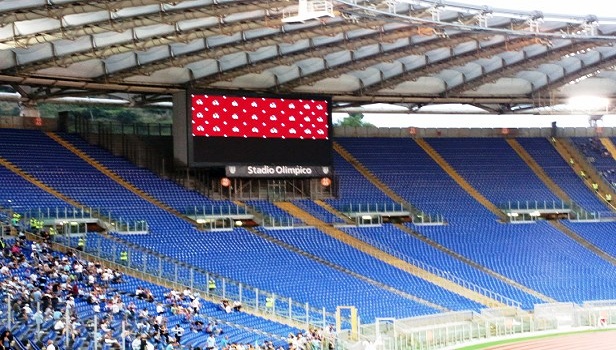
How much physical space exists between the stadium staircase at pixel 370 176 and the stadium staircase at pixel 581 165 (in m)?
12.1

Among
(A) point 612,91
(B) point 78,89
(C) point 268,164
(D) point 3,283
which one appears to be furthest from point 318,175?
(D) point 3,283

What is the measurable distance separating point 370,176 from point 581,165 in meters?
13.5

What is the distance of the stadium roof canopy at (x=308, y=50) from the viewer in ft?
121

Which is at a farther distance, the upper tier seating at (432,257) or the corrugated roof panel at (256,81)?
the corrugated roof panel at (256,81)

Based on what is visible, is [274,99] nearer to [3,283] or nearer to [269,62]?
[269,62]

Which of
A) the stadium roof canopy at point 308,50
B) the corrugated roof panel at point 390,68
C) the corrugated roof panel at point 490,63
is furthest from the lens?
the corrugated roof panel at point 490,63

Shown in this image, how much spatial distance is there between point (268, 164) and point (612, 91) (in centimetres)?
1995

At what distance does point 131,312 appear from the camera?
3152 cm

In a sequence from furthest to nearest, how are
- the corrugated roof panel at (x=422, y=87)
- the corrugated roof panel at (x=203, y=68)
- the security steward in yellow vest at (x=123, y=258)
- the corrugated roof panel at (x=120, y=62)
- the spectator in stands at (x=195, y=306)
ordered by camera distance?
the corrugated roof panel at (x=422, y=87) → the corrugated roof panel at (x=203, y=68) → the corrugated roof panel at (x=120, y=62) → the security steward in yellow vest at (x=123, y=258) → the spectator in stands at (x=195, y=306)

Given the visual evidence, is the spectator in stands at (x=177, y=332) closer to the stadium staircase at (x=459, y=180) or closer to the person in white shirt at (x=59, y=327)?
the person in white shirt at (x=59, y=327)

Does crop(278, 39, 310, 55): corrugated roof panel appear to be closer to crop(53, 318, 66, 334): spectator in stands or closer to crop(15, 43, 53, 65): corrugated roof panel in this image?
crop(15, 43, 53, 65): corrugated roof panel

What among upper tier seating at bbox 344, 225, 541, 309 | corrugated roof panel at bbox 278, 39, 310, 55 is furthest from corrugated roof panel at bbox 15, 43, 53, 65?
upper tier seating at bbox 344, 225, 541, 309

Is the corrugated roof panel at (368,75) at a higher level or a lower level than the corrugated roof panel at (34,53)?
lower

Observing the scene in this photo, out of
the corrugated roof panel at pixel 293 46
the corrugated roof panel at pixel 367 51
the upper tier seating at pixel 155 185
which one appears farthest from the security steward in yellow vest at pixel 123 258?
the corrugated roof panel at pixel 367 51
